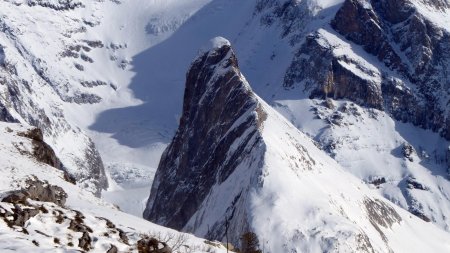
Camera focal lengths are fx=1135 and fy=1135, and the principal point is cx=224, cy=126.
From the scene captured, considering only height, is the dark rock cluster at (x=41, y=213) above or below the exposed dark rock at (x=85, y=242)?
below

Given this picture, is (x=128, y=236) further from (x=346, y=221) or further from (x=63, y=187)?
(x=346, y=221)

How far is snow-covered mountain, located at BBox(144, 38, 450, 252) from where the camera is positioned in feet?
468

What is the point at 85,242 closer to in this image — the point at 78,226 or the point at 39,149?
the point at 78,226

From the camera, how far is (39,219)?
153ft

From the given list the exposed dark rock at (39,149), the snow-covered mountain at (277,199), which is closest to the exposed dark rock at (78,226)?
the exposed dark rock at (39,149)

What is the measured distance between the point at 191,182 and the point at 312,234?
56.9 meters

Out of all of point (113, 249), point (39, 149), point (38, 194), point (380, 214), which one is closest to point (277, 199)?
point (380, 214)

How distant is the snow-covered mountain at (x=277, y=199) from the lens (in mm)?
142500

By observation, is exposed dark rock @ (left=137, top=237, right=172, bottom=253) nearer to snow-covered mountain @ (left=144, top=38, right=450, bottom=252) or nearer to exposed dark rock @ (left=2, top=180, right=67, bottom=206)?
exposed dark rock @ (left=2, top=180, right=67, bottom=206)

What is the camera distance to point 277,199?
488 ft

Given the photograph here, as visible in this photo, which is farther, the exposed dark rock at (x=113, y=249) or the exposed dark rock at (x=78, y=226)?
the exposed dark rock at (x=78, y=226)

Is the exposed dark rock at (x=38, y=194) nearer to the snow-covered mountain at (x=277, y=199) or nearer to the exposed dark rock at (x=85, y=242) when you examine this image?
the exposed dark rock at (x=85, y=242)

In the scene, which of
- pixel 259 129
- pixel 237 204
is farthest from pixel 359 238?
pixel 259 129

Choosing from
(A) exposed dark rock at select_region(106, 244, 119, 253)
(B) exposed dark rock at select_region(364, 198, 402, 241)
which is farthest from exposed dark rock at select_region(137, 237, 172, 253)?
(B) exposed dark rock at select_region(364, 198, 402, 241)
